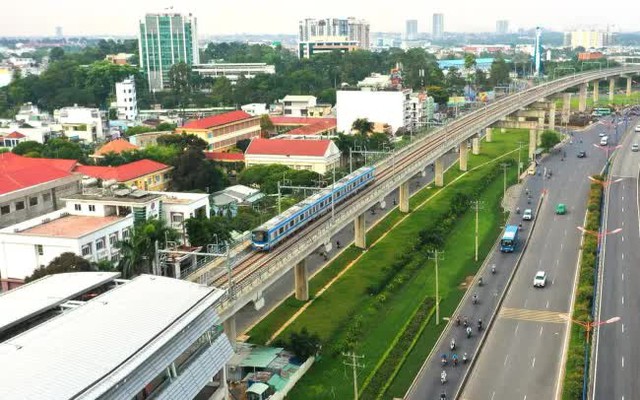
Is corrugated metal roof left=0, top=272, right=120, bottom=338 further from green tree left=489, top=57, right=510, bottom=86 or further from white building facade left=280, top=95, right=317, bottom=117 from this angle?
green tree left=489, top=57, right=510, bottom=86

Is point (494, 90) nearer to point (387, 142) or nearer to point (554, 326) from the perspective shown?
point (387, 142)

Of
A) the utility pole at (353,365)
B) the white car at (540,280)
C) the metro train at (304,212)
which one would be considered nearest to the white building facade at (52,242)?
the metro train at (304,212)

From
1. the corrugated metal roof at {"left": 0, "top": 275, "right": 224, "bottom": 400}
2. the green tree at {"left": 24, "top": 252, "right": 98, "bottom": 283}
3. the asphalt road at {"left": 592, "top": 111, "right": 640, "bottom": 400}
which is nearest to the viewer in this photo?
the corrugated metal roof at {"left": 0, "top": 275, "right": 224, "bottom": 400}

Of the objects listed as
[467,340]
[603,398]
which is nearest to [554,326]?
[467,340]

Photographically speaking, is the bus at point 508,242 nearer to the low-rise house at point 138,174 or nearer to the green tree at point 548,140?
the low-rise house at point 138,174

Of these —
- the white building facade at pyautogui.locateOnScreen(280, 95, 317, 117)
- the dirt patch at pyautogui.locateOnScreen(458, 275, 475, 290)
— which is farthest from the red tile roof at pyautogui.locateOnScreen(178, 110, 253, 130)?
the dirt patch at pyautogui.locateOnScreen(458, 275, 475, 290)

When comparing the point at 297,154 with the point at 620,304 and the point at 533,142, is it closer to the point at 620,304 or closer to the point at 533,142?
the point at 533,142

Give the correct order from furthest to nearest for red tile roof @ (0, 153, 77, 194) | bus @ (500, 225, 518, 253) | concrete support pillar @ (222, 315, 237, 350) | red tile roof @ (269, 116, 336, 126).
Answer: red tile roof @ (269, 116, 336, 126) < red tile roof @ (0, 153, 77, 194) < bus @ (500, 225, 518, 253) < concrete support pillar @ (222, 315, 237, 350)
